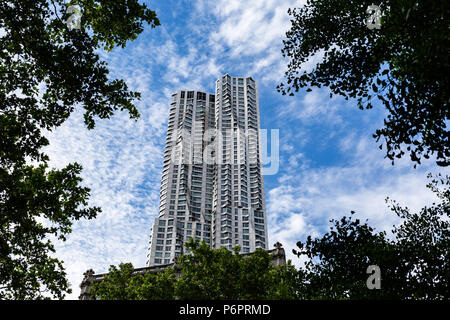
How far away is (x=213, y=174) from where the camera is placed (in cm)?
12081

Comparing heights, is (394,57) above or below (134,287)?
above

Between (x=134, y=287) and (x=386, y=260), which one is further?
(x=134, y=287)

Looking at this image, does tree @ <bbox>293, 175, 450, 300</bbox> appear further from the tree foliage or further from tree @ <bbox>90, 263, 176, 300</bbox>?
tree @ <bbox>90, 263, 176, 300</bbox>

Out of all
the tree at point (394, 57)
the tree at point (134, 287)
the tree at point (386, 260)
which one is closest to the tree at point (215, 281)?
the tree at point (134, 287)

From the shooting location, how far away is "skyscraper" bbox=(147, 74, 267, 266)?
10125cm

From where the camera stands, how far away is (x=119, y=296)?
66.2ft

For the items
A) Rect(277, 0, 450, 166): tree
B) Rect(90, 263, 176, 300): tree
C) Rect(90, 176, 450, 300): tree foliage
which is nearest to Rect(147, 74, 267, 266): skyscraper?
Rect(90, 263, 176, 300): tree

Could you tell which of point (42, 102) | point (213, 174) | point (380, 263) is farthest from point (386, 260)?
point (213, 174)

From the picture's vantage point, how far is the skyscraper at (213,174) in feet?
332

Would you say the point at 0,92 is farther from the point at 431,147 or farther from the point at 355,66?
the point at 431,147

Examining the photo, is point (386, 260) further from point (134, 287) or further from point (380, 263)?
point (134, 287)
